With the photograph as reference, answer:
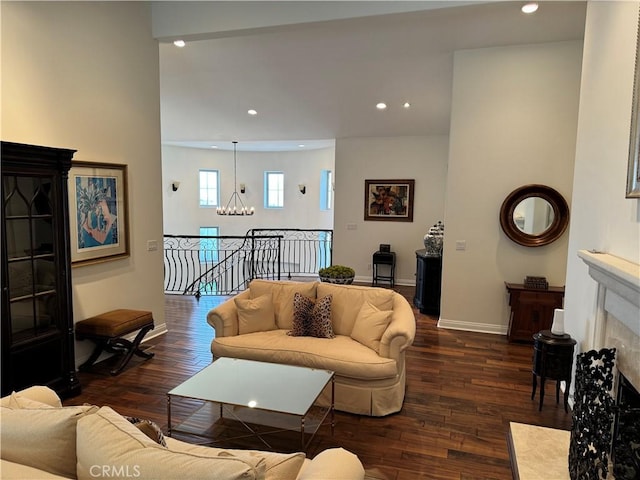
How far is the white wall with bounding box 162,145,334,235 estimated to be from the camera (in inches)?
473

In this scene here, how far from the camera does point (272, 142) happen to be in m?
10.5

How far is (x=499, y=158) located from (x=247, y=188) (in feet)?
30.0

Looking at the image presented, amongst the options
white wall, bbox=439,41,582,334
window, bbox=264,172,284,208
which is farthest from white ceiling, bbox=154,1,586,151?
window, bbox=264,172,284,208

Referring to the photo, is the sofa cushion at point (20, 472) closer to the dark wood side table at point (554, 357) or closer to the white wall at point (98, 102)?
the white wall at point (98, 102)

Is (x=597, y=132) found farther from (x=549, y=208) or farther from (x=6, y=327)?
(x=6, y=327)

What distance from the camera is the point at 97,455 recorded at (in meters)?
1.34

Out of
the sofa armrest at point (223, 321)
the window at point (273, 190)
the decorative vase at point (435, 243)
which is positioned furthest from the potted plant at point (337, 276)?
the window at point (273, 190)

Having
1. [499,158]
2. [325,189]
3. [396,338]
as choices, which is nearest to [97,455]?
[396,338]

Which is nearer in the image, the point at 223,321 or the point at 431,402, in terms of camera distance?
the point at 431,402

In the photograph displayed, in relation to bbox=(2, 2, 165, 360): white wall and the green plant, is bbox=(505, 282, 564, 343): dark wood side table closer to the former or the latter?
the green plant

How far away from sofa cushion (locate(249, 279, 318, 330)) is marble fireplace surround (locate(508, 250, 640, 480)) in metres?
1.99

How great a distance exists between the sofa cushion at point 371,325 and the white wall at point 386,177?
16.9 feet

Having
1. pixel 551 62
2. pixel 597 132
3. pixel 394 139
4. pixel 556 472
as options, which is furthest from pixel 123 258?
pixel 394 139

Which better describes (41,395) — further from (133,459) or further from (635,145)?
(635,145)
